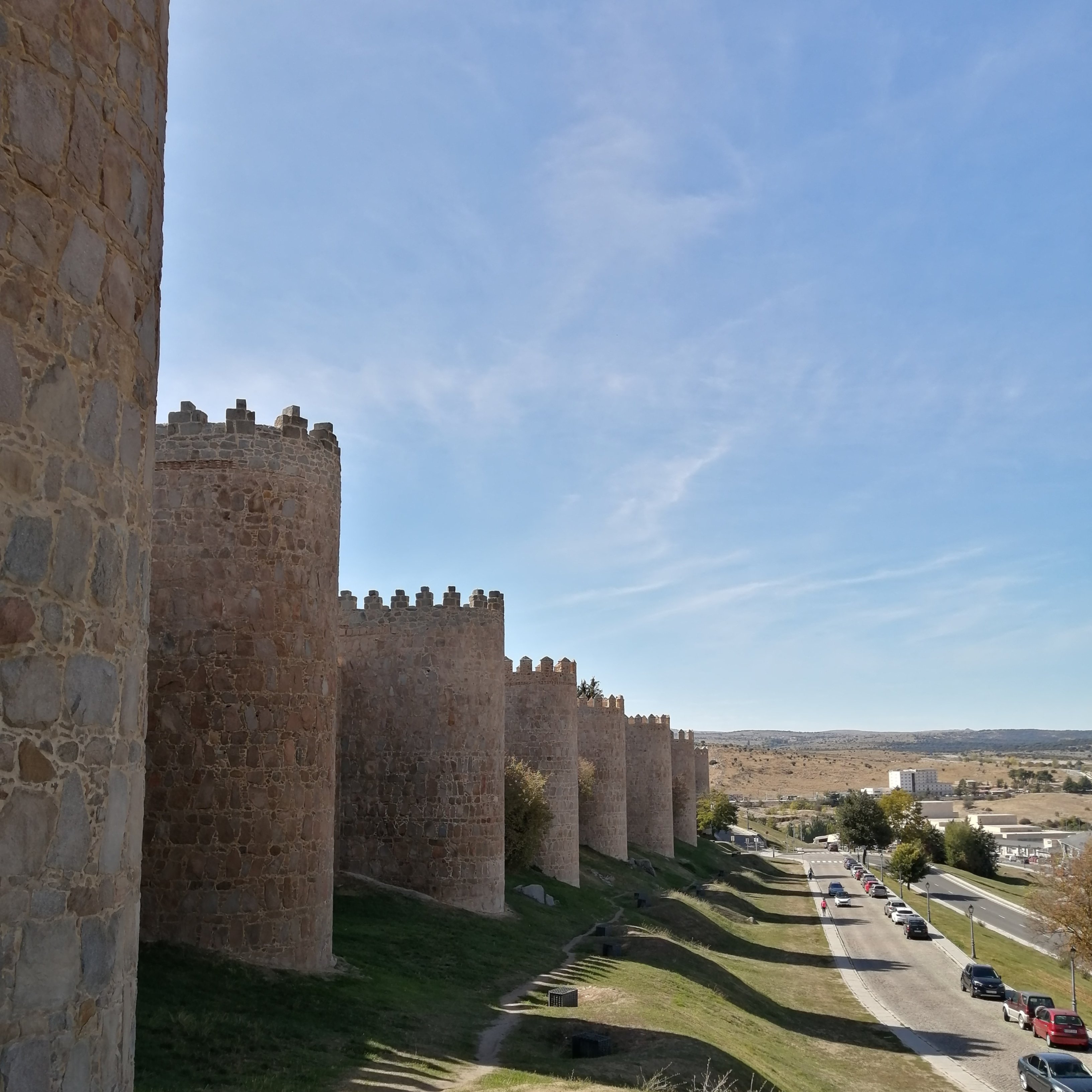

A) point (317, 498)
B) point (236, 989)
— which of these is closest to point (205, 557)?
point (317, 498)

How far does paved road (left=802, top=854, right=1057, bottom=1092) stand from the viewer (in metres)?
21.8

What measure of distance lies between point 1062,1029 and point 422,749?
15206 millimetres

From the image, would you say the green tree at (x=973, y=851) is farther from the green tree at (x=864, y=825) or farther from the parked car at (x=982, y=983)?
the parked car at (x=982, y=983)

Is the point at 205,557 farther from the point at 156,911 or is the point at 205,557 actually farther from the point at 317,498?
the point at 156,911

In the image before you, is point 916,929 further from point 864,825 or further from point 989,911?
point 864,825

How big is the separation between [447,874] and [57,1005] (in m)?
19.9

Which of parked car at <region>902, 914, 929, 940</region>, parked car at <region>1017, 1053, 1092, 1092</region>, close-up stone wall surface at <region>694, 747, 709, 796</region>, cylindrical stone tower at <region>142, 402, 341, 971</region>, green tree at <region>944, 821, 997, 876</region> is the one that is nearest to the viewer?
cylindrical stone tower at <region>142, 402, 341, 971</region>

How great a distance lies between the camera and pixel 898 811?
244ft

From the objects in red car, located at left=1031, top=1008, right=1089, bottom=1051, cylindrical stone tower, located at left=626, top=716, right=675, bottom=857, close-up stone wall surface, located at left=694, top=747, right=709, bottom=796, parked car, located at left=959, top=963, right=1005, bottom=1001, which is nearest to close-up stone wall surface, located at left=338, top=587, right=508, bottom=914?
red car, located at left=1031, top=1008, right=1089, bottom=1051

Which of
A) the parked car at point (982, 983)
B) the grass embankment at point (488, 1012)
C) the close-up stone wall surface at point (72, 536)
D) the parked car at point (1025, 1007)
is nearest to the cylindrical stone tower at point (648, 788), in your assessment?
the grass embankment at point (488, 1012)

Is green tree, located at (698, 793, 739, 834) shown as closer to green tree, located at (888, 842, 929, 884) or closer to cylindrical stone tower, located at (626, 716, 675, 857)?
green tree, located at (888, 842, 929, 884)

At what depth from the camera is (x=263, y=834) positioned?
45.4ft

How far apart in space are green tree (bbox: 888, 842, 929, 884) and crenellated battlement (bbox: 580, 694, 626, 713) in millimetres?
20687

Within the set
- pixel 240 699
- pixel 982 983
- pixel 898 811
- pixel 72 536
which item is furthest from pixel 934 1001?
pixel 898 811
